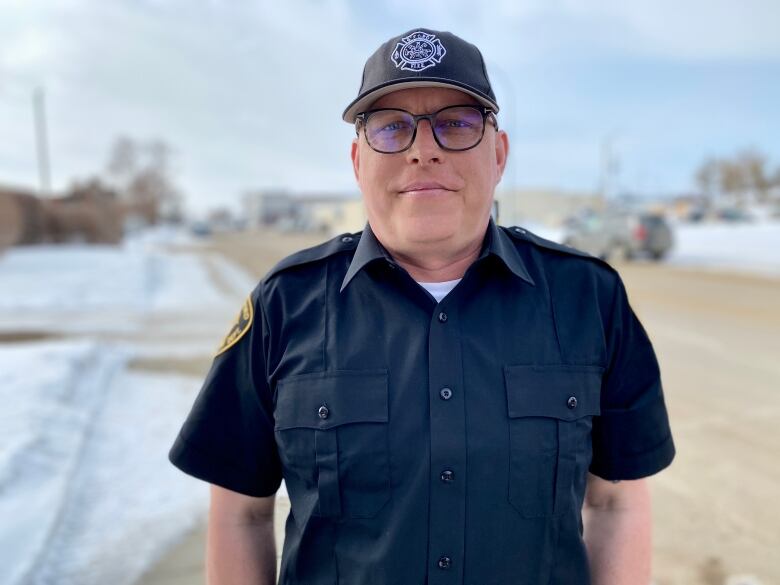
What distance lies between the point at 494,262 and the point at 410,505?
22.4 inches

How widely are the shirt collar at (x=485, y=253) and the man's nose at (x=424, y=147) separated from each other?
8.6 inches

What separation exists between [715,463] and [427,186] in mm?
3692

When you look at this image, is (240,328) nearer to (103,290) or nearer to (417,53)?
(417,53)

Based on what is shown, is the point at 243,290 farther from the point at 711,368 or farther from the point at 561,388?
the point at 561,388

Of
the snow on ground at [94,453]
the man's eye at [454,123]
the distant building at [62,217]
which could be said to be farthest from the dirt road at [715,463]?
the distant building at [62,217]

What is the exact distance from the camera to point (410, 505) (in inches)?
50.6

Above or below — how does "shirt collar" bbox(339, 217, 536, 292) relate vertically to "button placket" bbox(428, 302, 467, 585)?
above

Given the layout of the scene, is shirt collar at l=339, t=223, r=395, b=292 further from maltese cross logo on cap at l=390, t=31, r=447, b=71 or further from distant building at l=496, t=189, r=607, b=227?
distant building at l=496, t=189, r=607, b=227

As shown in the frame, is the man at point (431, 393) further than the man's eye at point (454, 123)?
No

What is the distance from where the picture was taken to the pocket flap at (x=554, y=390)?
4.37 feet

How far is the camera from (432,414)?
1.30 m

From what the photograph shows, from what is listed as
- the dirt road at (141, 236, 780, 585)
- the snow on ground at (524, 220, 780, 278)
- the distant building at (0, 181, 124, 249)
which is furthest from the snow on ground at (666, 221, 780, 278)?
the distant building at (0, 181, 124, 249)

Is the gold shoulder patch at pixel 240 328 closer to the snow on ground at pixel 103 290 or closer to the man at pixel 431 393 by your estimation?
the man at pixel 431 393

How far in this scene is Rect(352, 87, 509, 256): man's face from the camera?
55.7 inches
